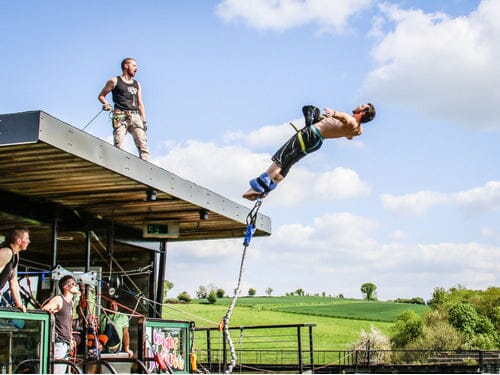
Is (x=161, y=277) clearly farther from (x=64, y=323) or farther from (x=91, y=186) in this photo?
(x=64, y=323)

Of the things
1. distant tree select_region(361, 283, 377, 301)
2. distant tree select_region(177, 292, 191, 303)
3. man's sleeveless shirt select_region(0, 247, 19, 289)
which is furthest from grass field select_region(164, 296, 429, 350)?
man's sleeveless shirt select_region(0, 247, 19, 289)

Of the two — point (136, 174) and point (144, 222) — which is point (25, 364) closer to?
point (136, 174)

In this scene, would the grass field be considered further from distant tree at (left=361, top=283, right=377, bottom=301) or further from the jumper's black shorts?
the jumper's black shorts

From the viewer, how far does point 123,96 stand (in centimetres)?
1002

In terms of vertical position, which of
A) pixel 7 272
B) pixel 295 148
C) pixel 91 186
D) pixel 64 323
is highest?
pixel 91 186

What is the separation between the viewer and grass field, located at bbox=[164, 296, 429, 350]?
145 ft

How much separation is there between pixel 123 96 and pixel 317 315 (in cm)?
4323

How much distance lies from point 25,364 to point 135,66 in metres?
4.24

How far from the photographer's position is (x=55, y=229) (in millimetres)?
10898

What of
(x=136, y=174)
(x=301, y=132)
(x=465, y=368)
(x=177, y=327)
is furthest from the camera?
(x=465, y=368)

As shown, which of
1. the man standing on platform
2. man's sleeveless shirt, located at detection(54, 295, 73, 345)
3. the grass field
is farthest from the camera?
the grass field

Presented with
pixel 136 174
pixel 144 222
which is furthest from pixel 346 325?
pixel 136 174

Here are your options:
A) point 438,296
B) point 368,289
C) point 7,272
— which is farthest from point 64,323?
point 368,289

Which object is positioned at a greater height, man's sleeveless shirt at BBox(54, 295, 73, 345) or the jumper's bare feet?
the jumper's bare feet
